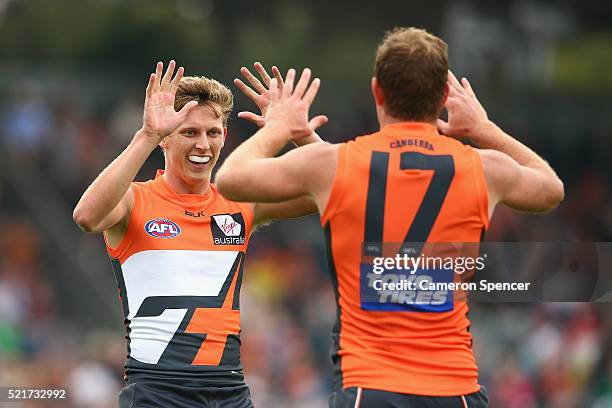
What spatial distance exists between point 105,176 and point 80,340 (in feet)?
35.8

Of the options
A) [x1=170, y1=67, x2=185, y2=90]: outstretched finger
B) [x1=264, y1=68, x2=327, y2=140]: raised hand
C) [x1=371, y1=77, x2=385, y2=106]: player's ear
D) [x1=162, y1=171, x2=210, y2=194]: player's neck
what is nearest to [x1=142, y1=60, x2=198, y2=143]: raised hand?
[x1=170, y1=67, x2=185, y2=90]: outstretched finger

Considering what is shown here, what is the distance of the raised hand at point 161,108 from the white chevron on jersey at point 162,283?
0.62 meters

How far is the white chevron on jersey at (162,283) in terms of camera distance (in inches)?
227

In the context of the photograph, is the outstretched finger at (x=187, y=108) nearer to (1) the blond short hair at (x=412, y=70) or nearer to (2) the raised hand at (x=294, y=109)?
(2) the raised hand at (x=294, y=109)

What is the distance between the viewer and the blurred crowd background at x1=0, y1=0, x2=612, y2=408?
13594 millimetres

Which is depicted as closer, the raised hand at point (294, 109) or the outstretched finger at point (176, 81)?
the raised hand at point (294, 109)

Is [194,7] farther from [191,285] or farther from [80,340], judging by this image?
[191,285]

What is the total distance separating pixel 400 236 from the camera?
4.60 metres

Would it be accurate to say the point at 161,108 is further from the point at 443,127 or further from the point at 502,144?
the point at 502,144

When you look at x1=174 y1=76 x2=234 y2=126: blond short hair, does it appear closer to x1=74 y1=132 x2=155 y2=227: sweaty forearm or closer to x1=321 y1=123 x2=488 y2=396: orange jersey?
x1=74 y1=132 x2=155 y2=227: sweaty forearm

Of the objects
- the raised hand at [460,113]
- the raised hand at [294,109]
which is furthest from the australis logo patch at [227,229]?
the raised hand at [460,113]

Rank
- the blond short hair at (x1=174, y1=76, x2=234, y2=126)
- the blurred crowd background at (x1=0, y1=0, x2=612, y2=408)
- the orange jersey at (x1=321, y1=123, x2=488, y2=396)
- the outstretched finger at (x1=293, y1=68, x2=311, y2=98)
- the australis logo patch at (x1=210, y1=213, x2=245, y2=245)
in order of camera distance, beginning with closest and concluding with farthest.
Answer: the orange jersey at (x1=321, y1=123, x2=488, y2=396), the outstretched finger at (x1=293, y1=68, x2=311, y2=98), the australis logo patch at (x1=210, y1=213, x2=245, y2=245), the blond short hair at (x1=174, y1=76, x2=234, y2=126), the blurred crowd background at (x1=0, y1=0, x2=612, y2=408)

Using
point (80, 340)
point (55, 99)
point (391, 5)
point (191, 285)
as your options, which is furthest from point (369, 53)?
point (191, 285)

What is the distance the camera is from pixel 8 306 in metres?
15.3
